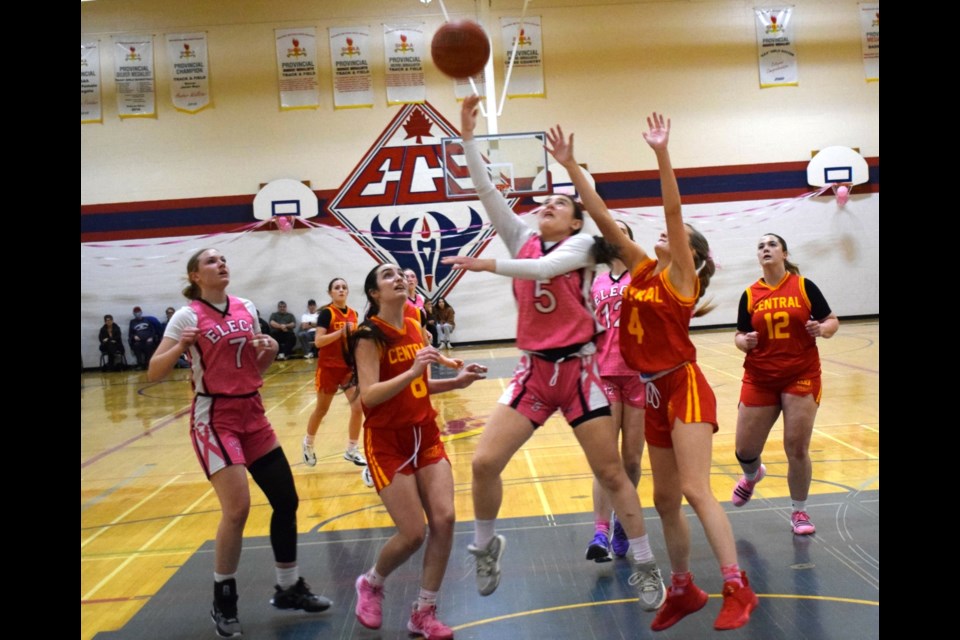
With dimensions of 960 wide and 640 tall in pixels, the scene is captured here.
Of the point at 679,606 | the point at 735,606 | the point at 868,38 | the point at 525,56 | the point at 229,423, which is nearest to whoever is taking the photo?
the point at 735,606

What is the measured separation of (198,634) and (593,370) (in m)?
2.38

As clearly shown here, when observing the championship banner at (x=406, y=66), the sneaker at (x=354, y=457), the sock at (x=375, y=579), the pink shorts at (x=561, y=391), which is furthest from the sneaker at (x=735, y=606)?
the championship banner at (x=406, y=66)

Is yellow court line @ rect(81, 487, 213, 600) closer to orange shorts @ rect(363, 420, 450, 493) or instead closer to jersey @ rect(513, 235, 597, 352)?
orange shorts @ rect(363, 420, 450, 493)

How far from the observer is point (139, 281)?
61.9 ft

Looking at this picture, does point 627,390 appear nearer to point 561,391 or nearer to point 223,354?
point 561,391

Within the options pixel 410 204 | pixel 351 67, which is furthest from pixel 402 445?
pixel 351 67

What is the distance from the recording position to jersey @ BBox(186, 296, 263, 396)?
170 inches

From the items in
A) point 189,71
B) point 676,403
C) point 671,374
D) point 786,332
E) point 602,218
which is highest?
point 189,71

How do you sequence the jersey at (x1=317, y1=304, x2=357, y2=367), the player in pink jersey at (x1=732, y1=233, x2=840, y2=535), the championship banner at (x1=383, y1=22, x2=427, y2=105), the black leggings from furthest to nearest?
the championship banner at (x1=383, y1=22, x2=427, y2=105), the jersey at (x1=317, y1=304, x2=357, y2=367), the player in pink jersey at (x1=732, y1=233, x2=840, y2=535), the black leggings

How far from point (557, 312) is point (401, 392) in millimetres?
861

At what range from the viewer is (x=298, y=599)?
14.6 ft

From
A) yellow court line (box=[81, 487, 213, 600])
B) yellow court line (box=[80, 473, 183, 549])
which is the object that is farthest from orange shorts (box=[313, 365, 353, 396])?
yellow court line (box=[80, 473, 183, 549])

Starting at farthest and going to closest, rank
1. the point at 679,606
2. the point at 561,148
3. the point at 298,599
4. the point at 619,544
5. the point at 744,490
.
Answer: the point at 744,490
the point at 619,544
the point at 298,599
the point at 561,148
the point at 679,606

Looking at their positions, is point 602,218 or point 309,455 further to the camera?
point 309,455
